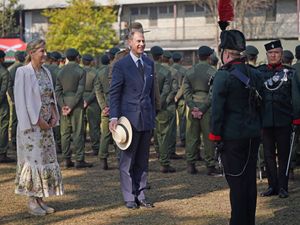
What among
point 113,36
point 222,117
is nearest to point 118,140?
point 222,117

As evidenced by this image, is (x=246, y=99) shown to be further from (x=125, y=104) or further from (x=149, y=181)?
(x=149, y=181)

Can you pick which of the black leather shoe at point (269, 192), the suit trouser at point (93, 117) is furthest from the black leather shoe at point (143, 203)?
the suit trouser at point (93, 117)

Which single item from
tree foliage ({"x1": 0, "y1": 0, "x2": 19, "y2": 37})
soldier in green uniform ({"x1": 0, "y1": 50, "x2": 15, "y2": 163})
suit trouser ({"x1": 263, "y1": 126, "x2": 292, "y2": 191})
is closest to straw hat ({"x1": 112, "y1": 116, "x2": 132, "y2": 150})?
suit trouser ({"x1": 263, "y1": 126, "x2": 292, "y2": 191})

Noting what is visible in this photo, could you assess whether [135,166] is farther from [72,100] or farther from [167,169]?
[72,100]

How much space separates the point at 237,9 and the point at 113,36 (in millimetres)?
8847

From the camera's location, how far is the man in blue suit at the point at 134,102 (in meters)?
7.61

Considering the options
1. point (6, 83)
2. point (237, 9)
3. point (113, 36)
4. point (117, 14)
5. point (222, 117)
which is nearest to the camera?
point (222, 117)

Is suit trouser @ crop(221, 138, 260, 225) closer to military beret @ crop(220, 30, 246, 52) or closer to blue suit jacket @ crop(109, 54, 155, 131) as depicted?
military beret @ crop(220, 30, 246, 52)

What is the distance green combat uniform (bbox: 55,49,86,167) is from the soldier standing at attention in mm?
3624

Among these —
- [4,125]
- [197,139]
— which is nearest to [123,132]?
[197,139]

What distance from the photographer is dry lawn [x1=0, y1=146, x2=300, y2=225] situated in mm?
7246

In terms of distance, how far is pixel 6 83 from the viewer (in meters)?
11.8

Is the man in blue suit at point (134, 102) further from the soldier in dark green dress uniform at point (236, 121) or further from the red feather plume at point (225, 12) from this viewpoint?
the soldier in dark green dress uniform at point (236, 121)

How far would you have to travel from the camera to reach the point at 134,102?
7.64 metres
